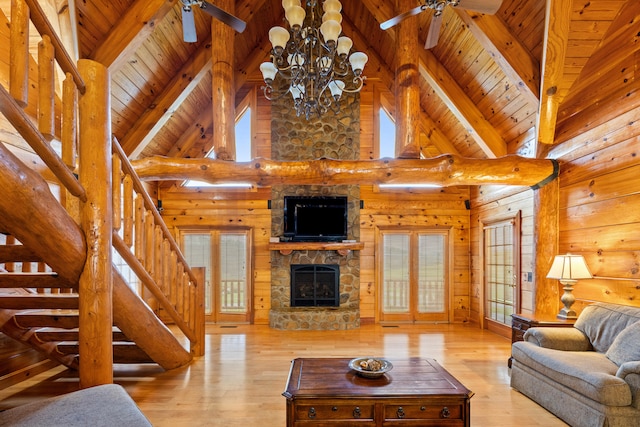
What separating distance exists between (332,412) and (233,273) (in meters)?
4.79

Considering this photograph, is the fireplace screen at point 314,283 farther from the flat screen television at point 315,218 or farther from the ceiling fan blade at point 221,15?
the ceiling fan blade at point 221,15

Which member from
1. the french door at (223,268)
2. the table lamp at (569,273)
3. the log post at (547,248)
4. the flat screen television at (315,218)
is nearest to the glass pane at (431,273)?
the flat screen television at (315,218)

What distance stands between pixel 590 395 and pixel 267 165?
12.8 ft

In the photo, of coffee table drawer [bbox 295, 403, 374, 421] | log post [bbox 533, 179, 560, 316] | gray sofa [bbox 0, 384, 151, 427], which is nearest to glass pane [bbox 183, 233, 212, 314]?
gray sofa [bbox 0, 384, 151, 427]

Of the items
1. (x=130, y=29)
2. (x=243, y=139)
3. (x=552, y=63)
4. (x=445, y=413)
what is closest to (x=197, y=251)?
(x=243, y=139)

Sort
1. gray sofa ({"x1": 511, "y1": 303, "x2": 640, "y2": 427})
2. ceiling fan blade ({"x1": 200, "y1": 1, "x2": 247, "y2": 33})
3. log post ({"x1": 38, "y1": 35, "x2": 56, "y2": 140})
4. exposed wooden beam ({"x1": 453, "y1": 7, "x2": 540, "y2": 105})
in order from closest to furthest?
1. log post ({"x1": 38, "y1": 35, "x2": 56, "y2": 140})
2. gray sofa ({"x1": 511, "y1": 303, "x2": 640, "y2": 427})
3. ceiling fan blade ({"x1": 200, "y1": 1, "x2": 247, "y2": 33})
4. exposed wooden beam ({"x1": 453, "y1": 7, "x2": 540, "y2": 105})

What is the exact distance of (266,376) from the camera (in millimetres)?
3953

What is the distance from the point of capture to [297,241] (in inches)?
251

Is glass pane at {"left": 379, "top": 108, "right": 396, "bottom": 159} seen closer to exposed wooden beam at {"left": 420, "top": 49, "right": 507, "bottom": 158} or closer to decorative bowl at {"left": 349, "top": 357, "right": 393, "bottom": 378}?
exposed wooden beam at {"left": 420, "top": 49, "right": 507, "bottom": 158}

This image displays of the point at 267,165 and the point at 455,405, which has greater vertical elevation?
the point at 267,165

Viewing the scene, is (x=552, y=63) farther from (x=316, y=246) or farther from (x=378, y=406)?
(x=316, y=246)

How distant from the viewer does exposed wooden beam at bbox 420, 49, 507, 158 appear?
17.7ft

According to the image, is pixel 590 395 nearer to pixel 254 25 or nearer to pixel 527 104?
pixel 527 104

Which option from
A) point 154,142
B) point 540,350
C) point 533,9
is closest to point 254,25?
point 154,142
